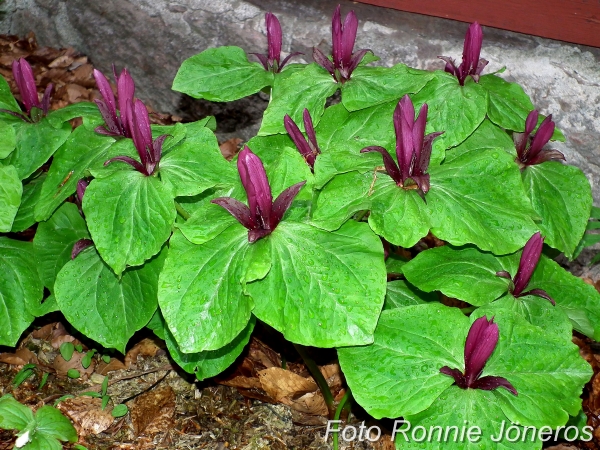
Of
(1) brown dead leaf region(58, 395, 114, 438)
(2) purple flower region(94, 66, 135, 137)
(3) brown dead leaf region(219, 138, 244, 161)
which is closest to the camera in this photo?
(2) purple flower region(94, 66, 135, 137)

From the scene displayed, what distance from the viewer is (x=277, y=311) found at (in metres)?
1.88

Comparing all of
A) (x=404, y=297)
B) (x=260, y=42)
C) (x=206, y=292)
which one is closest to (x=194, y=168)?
(x=206, y=292)

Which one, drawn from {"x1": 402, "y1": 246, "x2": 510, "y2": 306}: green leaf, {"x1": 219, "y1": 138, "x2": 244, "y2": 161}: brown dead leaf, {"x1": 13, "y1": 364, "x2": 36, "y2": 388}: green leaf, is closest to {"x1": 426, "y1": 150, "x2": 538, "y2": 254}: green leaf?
{"x1": 402, "y1": 246, "x2": 510, "y2": 306}: green leaf

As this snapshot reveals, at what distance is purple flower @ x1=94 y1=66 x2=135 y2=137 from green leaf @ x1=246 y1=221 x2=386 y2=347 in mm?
631

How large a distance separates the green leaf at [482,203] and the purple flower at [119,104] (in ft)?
3.20

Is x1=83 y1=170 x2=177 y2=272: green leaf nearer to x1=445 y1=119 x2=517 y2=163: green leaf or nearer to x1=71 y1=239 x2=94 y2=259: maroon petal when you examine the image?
x1=71 y1=239 x2=94 y2=259: maroon petal

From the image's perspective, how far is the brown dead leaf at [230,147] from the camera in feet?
13.3

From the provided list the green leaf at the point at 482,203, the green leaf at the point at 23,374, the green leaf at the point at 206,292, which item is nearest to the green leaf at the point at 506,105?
the green leaf at the point at 482,203

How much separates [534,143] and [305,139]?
2.58 ft

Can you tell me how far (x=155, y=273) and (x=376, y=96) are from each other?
0.98 meters

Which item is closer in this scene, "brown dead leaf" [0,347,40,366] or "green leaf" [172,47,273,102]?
"green leaf" [172,47,273,102]

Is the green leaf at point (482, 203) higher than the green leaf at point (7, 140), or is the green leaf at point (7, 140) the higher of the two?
the green leaf at point (482, 203)

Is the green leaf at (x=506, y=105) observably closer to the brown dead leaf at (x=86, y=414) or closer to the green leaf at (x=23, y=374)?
the brown dead leaf at (x=86, y=414)

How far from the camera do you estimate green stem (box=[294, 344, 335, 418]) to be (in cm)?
250
